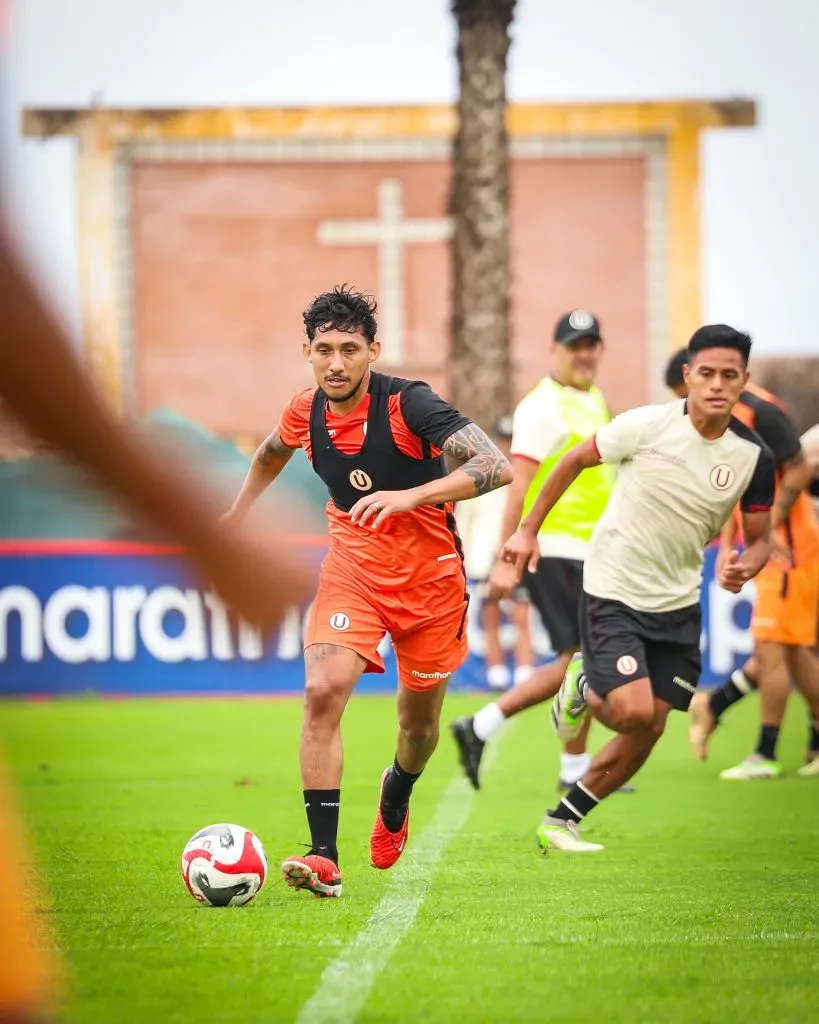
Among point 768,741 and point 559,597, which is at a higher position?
point 559,597

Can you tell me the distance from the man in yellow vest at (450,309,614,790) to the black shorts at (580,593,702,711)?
5.22 feet

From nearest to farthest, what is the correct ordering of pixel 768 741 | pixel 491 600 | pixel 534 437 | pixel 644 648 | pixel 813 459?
pixel 644 648 → pixel 534 437 → pixel 768 741 → pixel 813 459 → pixel 491 600

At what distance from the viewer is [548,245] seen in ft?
106

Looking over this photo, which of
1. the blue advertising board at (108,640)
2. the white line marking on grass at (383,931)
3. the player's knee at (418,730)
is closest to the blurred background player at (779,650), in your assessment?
the white line marking on grass at (383,931)

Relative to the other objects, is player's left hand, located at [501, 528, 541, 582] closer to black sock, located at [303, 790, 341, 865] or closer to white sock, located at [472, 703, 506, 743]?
black sock, located at [303, 790, 341, 865]

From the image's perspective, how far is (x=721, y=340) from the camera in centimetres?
742

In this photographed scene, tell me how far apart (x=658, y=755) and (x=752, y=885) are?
5.21 metres

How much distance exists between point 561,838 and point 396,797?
893mm

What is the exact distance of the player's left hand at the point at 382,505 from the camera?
6227 mm

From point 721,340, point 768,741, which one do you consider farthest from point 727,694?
point 721,340

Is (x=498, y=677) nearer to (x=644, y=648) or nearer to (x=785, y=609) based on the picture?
(x=785, y=609)

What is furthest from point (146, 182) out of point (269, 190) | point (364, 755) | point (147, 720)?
point (364, 755)

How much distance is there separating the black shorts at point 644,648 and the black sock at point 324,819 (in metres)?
1.45

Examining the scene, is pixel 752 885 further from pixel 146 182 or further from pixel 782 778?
pixel 146 182
